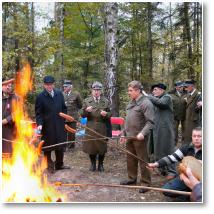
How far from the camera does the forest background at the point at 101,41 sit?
12.4 metres

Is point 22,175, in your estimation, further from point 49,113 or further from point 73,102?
point 73,102

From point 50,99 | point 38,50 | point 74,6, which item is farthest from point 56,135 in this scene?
point 74,6

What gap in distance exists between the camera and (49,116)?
6.50 metres

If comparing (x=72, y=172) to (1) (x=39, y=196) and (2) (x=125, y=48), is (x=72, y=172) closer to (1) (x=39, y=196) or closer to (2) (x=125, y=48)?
(1) (x=39, y=196)

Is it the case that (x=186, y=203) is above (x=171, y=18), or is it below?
below

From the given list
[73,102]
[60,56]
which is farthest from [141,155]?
[60,56]

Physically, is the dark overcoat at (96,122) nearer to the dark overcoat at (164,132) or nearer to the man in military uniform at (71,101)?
the dark overcoat at (164,132)

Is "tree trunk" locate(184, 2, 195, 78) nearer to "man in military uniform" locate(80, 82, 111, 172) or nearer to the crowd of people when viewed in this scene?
the crowd of people

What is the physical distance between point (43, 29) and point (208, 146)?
912 cm

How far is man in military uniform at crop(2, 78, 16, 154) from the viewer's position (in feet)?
20.0

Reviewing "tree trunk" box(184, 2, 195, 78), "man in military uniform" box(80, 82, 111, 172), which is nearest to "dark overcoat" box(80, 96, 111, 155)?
"man in military uniform" box(80, 82, 111, 172)

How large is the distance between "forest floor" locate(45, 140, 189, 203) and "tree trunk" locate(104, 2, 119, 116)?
1453 mm

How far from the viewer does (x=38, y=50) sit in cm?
1219

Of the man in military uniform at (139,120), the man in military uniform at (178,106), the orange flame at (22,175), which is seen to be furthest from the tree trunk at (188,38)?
the orange flame at (22,175)
